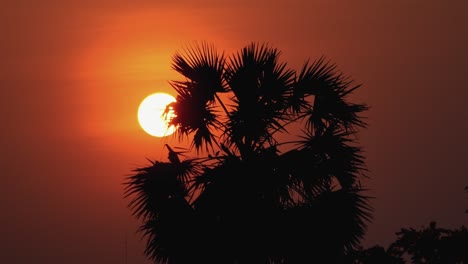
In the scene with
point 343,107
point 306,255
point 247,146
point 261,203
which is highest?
point 343,107

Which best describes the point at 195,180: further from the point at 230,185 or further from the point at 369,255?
the point at 369,255

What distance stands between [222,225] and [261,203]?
33.0 inches

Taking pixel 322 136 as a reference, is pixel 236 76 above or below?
above

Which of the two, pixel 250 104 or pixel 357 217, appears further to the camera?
pixel 250 104

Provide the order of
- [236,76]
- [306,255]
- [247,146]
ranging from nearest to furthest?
[306,255], [247,146], [236,76]

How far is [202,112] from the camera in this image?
1486 cm

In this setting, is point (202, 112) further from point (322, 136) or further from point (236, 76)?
point (322, 136)

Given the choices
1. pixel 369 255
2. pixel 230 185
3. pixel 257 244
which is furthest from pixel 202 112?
pixel 369 255

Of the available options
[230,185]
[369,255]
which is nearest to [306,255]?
[230,185]

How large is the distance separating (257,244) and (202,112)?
128 inches

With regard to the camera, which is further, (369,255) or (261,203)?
(369,255)

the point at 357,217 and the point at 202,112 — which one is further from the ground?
the point at 202,112

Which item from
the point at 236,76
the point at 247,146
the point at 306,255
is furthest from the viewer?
the point at 236,76

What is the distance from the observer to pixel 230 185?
1328cm
